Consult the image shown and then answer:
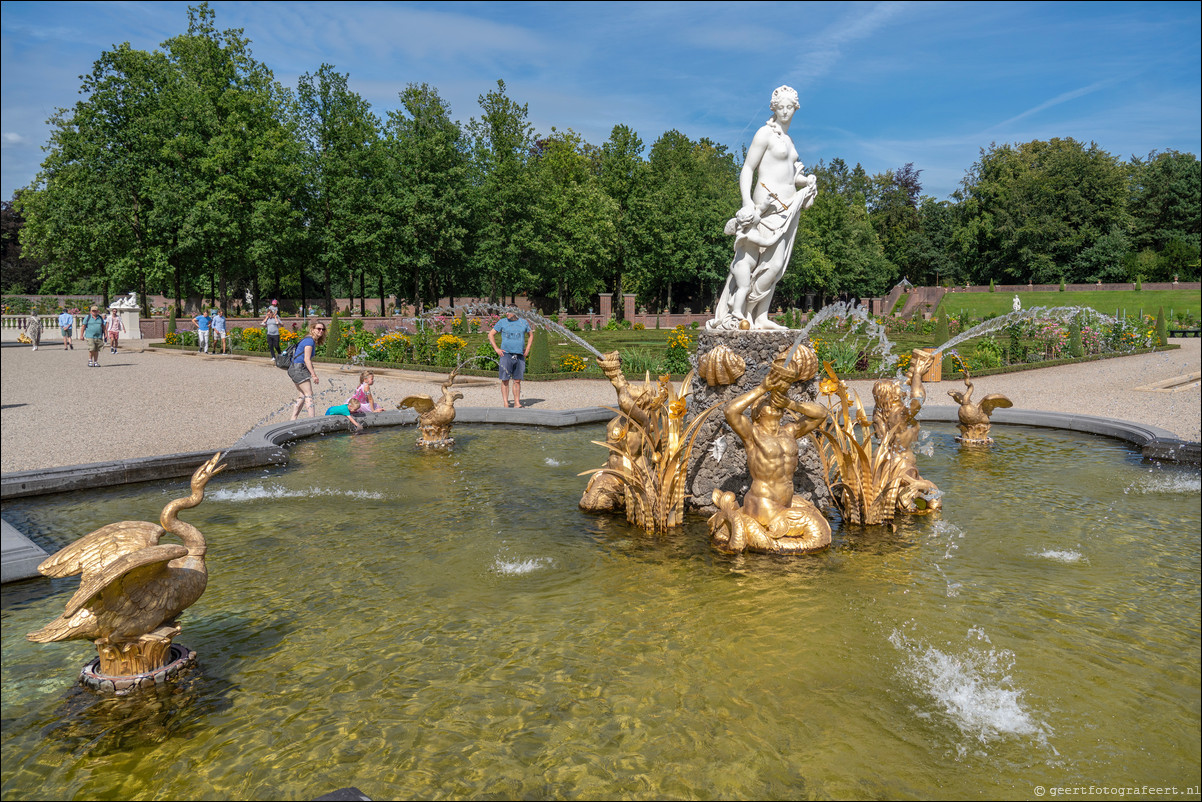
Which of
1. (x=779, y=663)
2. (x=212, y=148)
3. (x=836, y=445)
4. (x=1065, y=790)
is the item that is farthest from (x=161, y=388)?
(x=212, y=148)

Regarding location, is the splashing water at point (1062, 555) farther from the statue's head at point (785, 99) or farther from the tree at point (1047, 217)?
the tree at point (1047, 217)

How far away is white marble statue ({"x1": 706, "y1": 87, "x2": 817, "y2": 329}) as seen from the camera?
8.02 metres

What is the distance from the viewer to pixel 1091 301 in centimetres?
6669

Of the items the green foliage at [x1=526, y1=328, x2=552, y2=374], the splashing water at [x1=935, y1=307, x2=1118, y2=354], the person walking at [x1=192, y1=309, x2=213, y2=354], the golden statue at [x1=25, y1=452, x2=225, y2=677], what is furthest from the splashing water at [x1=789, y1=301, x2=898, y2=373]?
the person walking at [x1=192, y1=309, x2=213, y2=354]

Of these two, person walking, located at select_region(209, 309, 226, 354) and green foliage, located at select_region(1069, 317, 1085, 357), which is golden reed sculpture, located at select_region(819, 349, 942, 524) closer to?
green foliage, located at select_region(1069, 317, 1085, 357)

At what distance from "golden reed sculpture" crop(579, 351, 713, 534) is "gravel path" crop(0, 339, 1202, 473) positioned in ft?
19.4

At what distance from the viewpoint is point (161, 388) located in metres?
18.0

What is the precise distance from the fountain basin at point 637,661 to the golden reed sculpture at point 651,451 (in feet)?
0.95

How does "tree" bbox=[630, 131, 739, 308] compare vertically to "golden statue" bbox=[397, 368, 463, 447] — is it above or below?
above

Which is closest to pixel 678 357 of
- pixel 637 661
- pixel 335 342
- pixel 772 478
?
pixel 335 342

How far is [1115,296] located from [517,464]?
74.4 meters

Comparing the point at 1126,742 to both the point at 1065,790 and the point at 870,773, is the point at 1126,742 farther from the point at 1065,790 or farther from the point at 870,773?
the point at 870,773

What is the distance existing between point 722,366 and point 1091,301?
72876 mm

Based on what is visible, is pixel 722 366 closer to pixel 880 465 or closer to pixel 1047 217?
pixel 880 465
